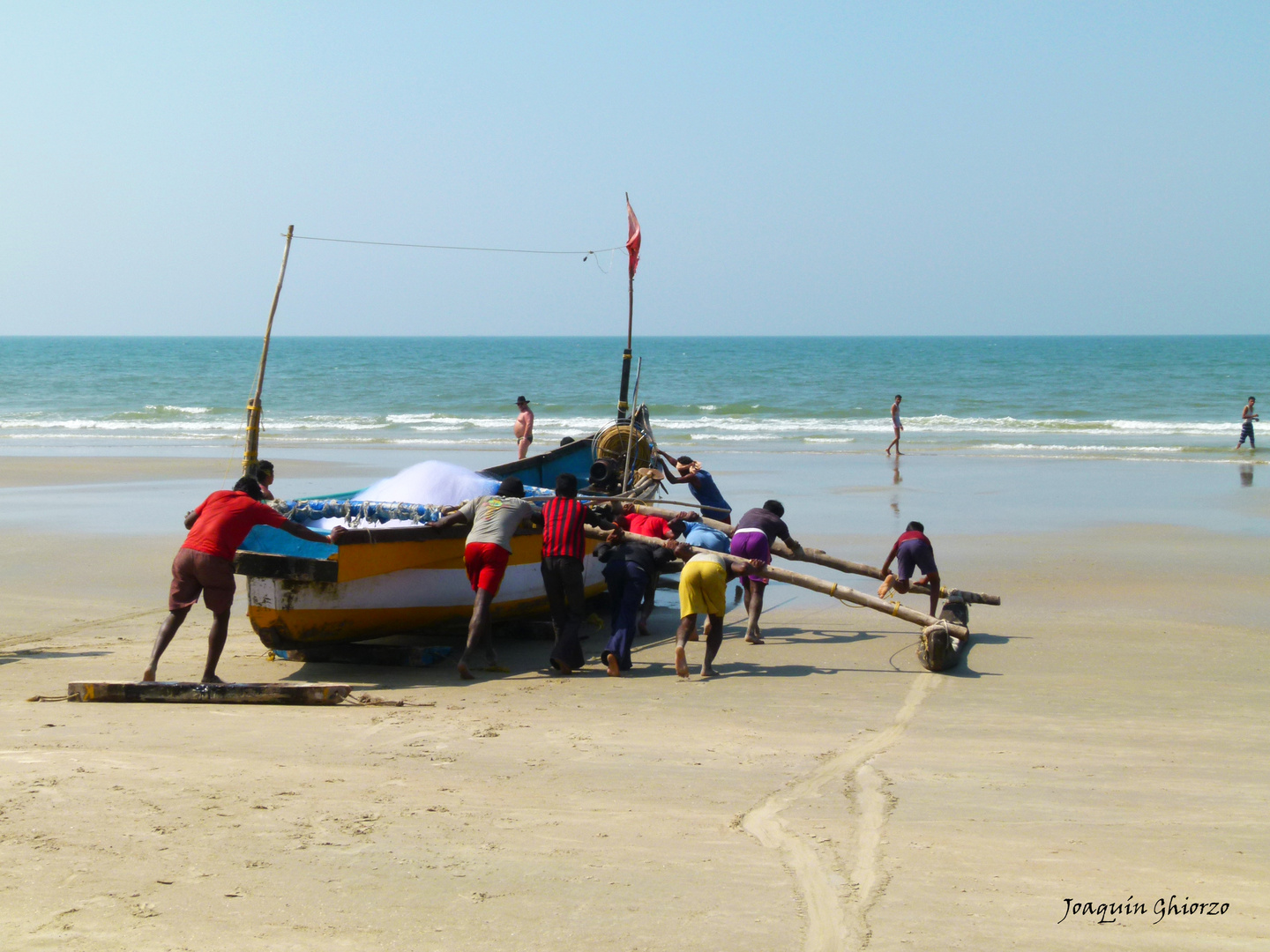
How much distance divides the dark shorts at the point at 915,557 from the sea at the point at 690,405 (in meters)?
9.75

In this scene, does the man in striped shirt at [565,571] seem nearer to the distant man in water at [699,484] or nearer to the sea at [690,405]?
the distant man in water at [699,484]

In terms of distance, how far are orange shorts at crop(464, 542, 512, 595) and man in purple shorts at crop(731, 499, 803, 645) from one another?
186 cm

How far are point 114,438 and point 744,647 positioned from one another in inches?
1081

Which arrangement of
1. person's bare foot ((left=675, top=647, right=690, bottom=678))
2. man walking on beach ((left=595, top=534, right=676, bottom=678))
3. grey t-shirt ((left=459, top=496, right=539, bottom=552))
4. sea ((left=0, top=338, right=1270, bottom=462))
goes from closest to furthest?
person's bare foot ((left=675, top=647, right=690, bottom=678))
grey t-shirt ((left=459, top=496, right=539, bottom=552))
man walking on beach ((left=595, top=534, right=676, bottom=678))
sea ((left=0, top=338, right=1270, bottom=462))

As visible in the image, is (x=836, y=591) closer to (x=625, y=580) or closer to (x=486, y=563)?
(x=625, y=580)

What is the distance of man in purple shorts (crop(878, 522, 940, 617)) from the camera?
9055 millimetres

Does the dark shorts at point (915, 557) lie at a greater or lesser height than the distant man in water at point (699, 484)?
lesser

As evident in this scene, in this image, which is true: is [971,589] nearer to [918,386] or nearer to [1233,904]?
[1233,904]

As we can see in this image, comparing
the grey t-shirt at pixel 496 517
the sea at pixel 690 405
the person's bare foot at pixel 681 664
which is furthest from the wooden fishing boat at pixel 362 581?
the sea at pixel 690 405

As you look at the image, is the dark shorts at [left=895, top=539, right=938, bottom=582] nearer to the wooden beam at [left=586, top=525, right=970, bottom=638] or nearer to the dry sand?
the dry sand

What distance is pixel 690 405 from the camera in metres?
42.5

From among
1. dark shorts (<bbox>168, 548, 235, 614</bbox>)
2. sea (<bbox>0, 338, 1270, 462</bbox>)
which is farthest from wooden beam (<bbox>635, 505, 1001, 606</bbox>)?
sea (<bbox>0, 338, 1270, 462</bbox>)

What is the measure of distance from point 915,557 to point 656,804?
4742mm

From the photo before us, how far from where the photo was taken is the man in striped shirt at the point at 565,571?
791cm
